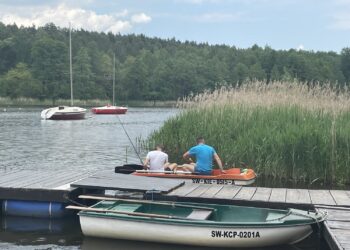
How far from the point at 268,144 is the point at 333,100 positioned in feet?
11.6

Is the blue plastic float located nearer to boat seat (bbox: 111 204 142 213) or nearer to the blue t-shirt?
boat seat (bbox: 111 204 142 213)

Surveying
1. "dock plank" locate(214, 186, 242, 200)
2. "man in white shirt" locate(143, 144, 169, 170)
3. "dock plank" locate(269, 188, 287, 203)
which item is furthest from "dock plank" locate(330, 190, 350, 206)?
"man in white shirt" locate(143, 144, 169, 170)

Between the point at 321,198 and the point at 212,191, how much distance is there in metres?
2.35

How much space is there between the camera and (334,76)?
4227 inches

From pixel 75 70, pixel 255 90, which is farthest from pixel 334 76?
pixel 255 90

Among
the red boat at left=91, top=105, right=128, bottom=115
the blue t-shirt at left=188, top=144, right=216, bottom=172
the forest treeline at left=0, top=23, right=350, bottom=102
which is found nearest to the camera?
the blue t-shirt at left=188, top=144, right=216, bottom=172

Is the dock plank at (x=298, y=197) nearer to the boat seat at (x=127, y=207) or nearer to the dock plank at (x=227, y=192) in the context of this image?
the dock plank at (x=227, y=192)

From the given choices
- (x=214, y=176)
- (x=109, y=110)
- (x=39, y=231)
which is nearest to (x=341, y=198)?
(x=214, y=176)

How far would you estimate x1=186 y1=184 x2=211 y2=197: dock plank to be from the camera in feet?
35.5

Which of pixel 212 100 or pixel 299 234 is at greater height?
pixel 212 100

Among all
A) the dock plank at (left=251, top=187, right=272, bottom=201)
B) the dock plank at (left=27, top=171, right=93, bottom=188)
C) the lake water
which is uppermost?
the dock plank at (left=27, top=171, right=93, bottom=188)

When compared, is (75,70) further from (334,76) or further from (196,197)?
(196,197)

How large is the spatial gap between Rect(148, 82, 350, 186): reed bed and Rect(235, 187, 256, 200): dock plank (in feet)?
12.5

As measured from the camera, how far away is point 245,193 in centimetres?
1115
